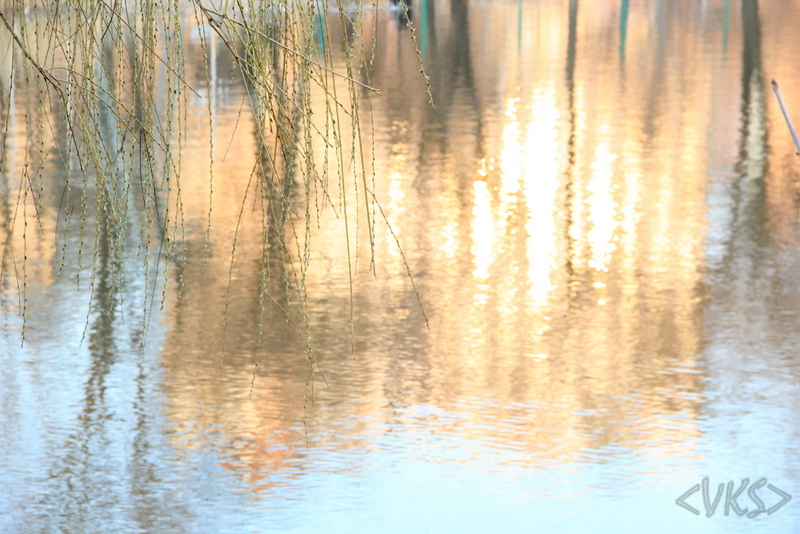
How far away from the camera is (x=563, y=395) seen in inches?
139

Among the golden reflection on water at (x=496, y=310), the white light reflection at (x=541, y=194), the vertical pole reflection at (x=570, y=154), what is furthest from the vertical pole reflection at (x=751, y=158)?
the white light reflection at (x=541, y=194)

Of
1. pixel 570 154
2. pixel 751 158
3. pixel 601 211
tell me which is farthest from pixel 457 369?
pixel 751 158

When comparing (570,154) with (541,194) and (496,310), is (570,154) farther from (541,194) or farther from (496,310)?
(496,310)

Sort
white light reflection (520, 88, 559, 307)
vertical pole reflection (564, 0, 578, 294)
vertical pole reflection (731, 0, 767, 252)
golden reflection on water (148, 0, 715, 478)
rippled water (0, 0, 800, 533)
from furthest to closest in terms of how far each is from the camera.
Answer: vertical pole reflection (731, 0, 767, 252) → vertical pole reflection (564, 0, 578, 294) → white light reflection (520, 88, 559, 307) → golden reflection on water (148, 0, 715, 478) → rippled water (0, 0, 800, 533)

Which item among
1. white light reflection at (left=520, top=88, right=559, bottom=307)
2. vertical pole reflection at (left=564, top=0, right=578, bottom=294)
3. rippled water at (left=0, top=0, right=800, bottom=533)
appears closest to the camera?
rippled water at (left=0, top=0, right=800, bottom=533)

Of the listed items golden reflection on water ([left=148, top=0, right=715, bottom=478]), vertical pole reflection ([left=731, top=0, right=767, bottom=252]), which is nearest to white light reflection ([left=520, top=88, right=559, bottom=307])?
golden reflection on water ([left=148, top=0, right=715, bottom=478])

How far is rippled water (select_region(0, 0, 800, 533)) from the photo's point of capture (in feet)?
9.50

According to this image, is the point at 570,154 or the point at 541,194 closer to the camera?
the point at 541,194

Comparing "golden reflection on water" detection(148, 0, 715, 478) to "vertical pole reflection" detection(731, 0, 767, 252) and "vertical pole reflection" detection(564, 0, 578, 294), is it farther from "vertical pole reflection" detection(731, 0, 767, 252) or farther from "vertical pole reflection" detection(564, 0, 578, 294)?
"vertical pole reflection" detection(731, 0, 767, 252)

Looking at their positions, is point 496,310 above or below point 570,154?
below

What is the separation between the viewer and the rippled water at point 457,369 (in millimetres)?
2895

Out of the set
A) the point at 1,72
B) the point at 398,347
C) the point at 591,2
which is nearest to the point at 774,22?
the point at 591,2

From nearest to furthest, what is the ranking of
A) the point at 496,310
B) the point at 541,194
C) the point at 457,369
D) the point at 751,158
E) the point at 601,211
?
the point at 457,369
the point at 496,310
the point at 601,211
the point at 541,194
the point at 751,158

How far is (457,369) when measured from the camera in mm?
3752
